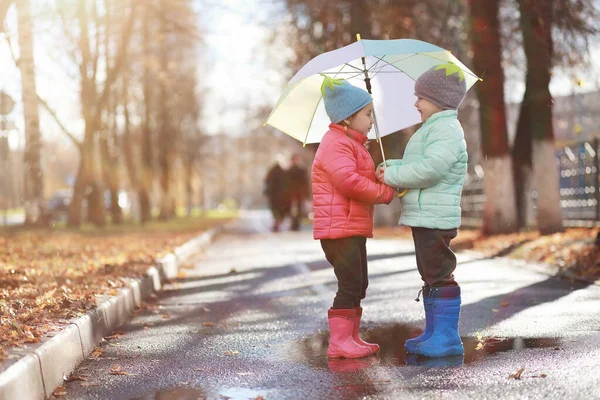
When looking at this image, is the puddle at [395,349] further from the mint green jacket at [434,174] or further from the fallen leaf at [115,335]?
the fallen leaf at [115,335]

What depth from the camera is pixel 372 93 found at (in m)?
6.59

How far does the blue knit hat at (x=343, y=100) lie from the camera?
5.52 meters

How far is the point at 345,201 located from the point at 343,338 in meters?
0.88

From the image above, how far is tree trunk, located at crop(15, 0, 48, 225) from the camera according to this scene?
726 inches

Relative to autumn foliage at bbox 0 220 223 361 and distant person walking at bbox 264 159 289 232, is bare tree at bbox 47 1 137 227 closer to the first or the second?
distant person walking at bbox 264 159 289 232

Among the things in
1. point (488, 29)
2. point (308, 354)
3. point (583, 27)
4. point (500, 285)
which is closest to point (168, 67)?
point (488, 29)

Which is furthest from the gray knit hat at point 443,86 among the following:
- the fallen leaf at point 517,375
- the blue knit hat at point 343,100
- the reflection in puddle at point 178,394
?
the reflection in puddle at point 178,394

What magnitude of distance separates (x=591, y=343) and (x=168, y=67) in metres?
30.4

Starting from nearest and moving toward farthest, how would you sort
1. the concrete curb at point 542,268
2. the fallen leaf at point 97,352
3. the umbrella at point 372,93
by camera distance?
the fallen leaf at point 97,352, the umbrella at point 372,93, the concrete curb at point 542,268

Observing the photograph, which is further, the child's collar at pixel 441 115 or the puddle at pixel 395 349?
the child's collar at pixel 441 115

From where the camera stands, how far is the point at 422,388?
4.46m

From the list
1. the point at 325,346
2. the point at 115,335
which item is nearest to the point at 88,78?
the point at 115,335

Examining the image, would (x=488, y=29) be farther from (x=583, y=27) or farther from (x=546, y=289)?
(x=546, y=289)

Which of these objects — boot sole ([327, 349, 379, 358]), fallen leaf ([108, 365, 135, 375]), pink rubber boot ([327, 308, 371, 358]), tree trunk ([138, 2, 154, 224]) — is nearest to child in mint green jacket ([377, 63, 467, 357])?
boot sole ([327, 349, 379, 358])
